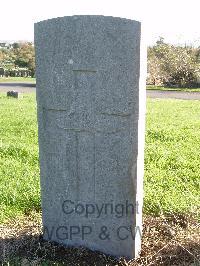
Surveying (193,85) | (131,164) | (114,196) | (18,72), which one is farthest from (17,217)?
(18,72)

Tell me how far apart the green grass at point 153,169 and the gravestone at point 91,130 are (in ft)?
2.62

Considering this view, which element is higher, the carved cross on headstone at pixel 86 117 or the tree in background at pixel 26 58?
the tree in background at pixel 26 58

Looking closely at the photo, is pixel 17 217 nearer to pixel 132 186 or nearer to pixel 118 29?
pixel 132 186

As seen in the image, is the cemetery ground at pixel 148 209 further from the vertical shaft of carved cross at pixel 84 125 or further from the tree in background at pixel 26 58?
the tree in background at pixel 26 58

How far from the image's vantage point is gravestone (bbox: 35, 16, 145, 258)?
288 cm

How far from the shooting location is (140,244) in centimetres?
331

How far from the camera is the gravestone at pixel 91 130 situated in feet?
9.43

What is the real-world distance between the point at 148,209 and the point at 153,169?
1.28 m

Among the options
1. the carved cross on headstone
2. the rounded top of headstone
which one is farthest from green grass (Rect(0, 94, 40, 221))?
the rounded top of headstone

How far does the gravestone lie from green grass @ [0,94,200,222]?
799 millimetres

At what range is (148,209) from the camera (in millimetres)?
4039

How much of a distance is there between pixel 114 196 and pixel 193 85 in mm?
23281

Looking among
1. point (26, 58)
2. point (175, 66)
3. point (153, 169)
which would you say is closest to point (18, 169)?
point (153, 169)

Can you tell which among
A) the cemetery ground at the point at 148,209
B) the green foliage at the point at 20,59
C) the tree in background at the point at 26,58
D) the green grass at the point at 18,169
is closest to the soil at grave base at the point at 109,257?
the cemetery ground at the point at 148,209
